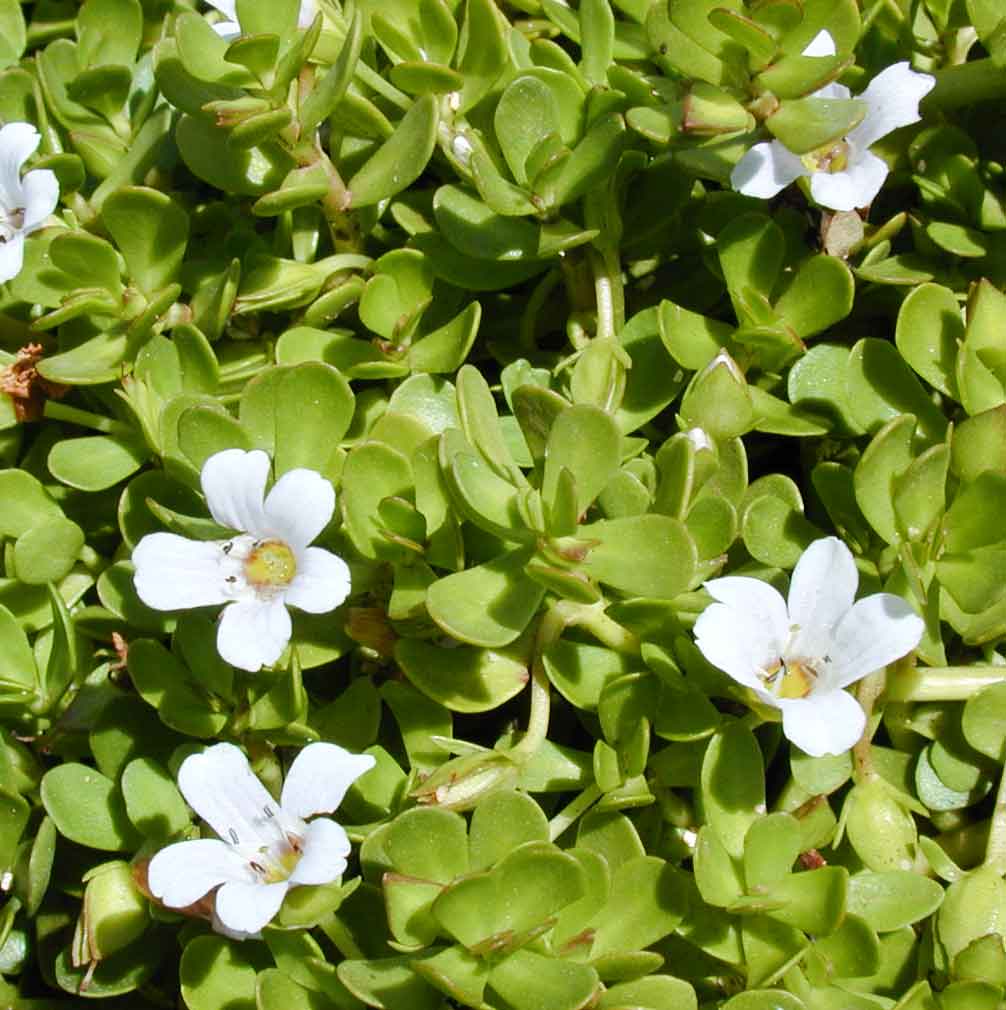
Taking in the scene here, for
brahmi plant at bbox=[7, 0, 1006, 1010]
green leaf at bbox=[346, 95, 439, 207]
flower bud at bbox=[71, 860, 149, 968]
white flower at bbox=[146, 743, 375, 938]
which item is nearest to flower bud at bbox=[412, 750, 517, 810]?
brahmi plant at bbox=[7, 0, 1006, 1010]

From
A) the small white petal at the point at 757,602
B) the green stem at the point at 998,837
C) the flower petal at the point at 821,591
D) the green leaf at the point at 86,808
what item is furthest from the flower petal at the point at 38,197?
the green stem at the point at 998,837

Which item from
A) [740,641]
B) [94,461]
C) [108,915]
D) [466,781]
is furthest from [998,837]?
[94,461]

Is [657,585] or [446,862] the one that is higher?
[657,585]

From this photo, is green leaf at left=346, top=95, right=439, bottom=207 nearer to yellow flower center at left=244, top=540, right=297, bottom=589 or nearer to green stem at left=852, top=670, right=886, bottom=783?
yellow flower center at left=244, top=540, right=297, bottom=589

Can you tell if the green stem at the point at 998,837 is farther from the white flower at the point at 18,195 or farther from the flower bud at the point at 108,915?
the white flower at the point at 18,195

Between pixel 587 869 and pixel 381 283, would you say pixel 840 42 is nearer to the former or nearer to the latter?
pixel 381 283

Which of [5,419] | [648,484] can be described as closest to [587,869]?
[648,484]
